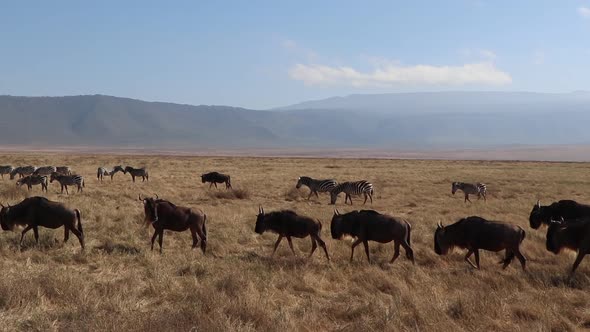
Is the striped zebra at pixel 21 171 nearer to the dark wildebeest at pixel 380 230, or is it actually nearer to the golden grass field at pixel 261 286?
the golden grass field at pixel 261 286

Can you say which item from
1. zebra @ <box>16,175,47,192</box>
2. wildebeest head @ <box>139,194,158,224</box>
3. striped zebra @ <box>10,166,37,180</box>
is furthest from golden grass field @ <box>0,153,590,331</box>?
striped zebra @ <box>10,166,37,180</box>

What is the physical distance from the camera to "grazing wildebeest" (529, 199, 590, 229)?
47.7 ft

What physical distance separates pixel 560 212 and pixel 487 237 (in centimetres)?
508

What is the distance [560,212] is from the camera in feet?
48.3

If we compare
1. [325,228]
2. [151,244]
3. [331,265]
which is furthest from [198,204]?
[331,265]

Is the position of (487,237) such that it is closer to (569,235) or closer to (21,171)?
(569,235)

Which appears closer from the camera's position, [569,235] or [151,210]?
[569,235]

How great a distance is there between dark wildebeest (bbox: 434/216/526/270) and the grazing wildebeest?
4224mm

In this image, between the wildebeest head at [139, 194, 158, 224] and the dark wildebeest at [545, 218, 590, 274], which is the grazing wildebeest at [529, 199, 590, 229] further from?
the wildebeest head at [139, 194, 158, 224]

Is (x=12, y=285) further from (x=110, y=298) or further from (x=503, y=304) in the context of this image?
(x=503, y=304)

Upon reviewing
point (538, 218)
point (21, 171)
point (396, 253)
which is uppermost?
point (538, 218)

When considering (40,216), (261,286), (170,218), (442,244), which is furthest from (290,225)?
(40,216)

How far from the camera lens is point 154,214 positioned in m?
12.3

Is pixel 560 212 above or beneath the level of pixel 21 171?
above
